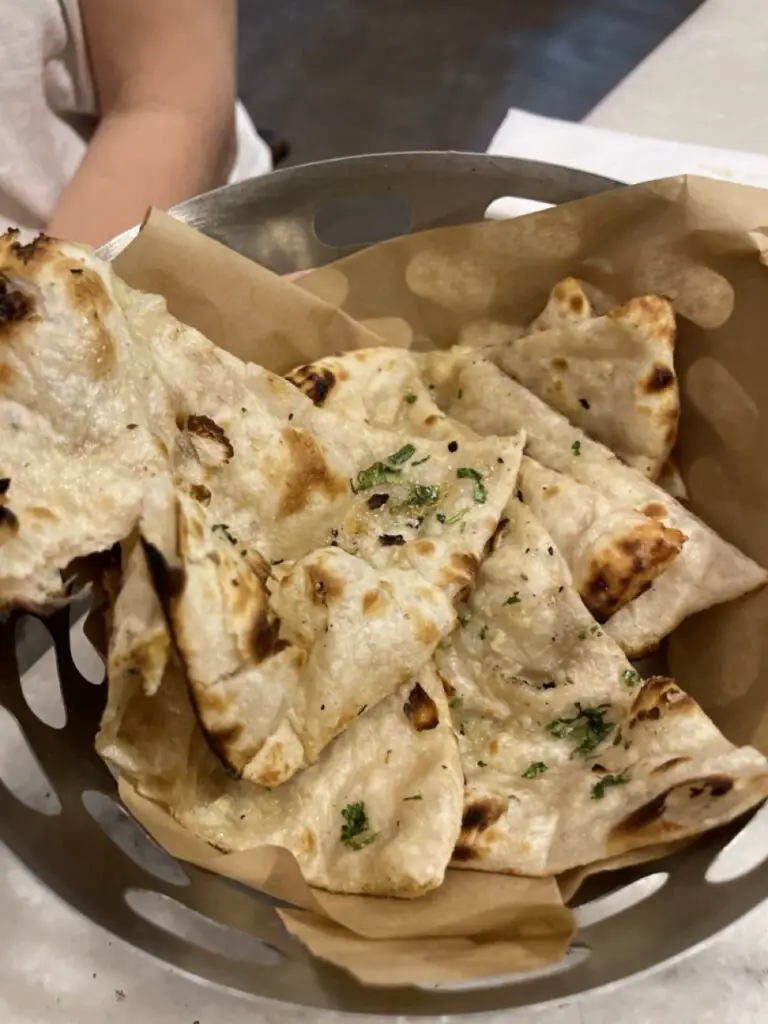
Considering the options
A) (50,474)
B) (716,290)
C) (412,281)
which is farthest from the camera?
(412,281)

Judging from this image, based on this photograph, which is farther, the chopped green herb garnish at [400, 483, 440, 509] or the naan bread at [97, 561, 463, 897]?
the chopped green herb garnish at [400, 483, 440, 509]

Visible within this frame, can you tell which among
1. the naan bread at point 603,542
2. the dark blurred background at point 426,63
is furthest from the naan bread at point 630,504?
the dark blurred background at point 426,63

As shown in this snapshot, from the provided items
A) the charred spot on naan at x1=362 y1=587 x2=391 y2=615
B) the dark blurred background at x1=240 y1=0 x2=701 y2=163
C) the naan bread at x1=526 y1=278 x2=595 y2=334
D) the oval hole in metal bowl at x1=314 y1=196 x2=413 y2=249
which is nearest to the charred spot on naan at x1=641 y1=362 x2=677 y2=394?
the naan bread at x1=526 y1=278 x2=595 y2=334

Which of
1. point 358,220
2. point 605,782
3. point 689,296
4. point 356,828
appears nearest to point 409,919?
point 356,828

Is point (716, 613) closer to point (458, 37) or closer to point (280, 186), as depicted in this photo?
point (280, 186)

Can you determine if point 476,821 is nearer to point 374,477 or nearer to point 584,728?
point 584,728

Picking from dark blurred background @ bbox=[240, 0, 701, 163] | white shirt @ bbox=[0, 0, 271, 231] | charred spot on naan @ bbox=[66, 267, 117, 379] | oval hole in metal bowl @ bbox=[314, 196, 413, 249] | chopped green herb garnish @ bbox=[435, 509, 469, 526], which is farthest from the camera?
dark blurred background @ bbox=[240, 0, 701, 163]

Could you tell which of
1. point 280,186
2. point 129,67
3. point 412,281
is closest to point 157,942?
point 412,281

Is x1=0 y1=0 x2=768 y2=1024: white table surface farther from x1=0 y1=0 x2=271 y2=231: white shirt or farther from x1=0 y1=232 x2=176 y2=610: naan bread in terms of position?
x1=0 y1=0 x2=271 y2=231: white shirt
